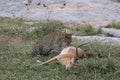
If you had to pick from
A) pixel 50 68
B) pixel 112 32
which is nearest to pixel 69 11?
pixel 112 32

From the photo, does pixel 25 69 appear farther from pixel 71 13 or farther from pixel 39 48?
pixel 71 13

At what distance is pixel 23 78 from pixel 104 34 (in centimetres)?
418

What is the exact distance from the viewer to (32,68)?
4395 millimetres

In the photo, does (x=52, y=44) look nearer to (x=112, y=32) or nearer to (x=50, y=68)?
(x=50, y=68)

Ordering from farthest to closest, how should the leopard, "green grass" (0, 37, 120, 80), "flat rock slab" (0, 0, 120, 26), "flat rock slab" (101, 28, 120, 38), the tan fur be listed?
1. "flat rock slab" (0, 0, 120, 26)
2. "flat rock slab" (101, 28, 120, 38)
3. the leopard
4. the tan fur
5. "green grass" (0, 37, 120, 80)

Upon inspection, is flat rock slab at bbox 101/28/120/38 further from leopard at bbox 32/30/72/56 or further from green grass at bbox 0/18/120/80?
leopard at bbox 32/30/72/56

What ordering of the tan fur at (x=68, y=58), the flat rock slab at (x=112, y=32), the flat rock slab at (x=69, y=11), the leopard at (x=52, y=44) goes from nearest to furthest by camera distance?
the tan fur at (x=68, y=58) → the leopard at (x=52, y=44) → the flat rock slab at (x=112, y=32) → the flat rock slab at (x=69, y=11)

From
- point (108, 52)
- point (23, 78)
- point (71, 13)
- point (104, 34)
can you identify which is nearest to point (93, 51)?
point (108, 52)

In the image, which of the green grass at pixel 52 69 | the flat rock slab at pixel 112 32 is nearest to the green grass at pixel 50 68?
the green grass at pixel 52 69

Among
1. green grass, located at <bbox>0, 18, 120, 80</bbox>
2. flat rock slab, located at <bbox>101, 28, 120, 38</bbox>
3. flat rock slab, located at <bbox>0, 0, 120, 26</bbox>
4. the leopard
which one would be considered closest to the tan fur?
green grass, located at <bbox>0, 18, 120, 80</bbox>

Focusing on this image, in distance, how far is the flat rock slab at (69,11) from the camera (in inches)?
412

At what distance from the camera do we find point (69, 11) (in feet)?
37.9

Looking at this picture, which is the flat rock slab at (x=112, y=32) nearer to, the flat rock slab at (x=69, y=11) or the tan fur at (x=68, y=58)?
the flat rock slab at (x=69, y=11)

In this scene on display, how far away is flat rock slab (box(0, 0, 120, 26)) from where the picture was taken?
10453 mm
